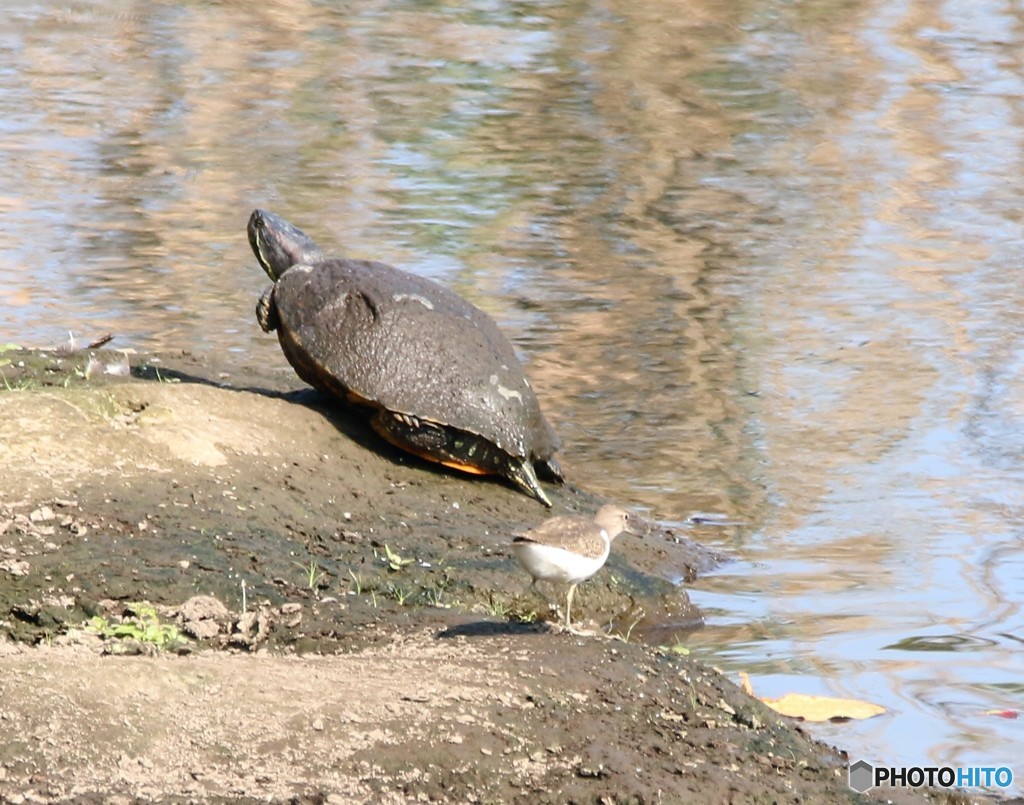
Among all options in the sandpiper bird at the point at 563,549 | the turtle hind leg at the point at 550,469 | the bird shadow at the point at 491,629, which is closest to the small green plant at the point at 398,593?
the bird shadow at the point at 491,629

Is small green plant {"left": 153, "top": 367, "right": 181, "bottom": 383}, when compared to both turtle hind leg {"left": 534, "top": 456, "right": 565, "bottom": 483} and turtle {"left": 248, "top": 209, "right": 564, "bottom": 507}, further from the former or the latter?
turtle hind leg {"left": 534, "top": 456, "right": 565, "bottom": 483}

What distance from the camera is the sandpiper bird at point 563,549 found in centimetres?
475

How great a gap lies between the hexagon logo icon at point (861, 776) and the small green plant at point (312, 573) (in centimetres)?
182

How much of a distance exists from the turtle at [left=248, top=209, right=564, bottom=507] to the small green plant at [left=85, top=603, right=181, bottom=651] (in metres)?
1.89

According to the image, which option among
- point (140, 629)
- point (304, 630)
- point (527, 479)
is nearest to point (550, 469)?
point (527, 479)

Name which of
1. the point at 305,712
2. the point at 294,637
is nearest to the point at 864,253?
the point at 294,637

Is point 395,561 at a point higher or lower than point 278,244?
lower

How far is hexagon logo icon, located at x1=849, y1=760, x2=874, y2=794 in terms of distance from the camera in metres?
4.54

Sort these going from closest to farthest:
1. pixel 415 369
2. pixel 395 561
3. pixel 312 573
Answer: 1. pixel 312 573
2. pixel 395 561
3. pixel 415 369

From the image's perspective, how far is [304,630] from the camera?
16.4 feet

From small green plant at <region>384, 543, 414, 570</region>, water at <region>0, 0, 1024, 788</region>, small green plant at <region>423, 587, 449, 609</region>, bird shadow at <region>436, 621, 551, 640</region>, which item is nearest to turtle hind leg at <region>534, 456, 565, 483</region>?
water at <region>0, 0, 1024, 788</region>

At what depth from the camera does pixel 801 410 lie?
8.73m

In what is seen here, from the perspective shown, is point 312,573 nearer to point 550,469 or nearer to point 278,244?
point 550,469

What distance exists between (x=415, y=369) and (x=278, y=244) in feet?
4.09
